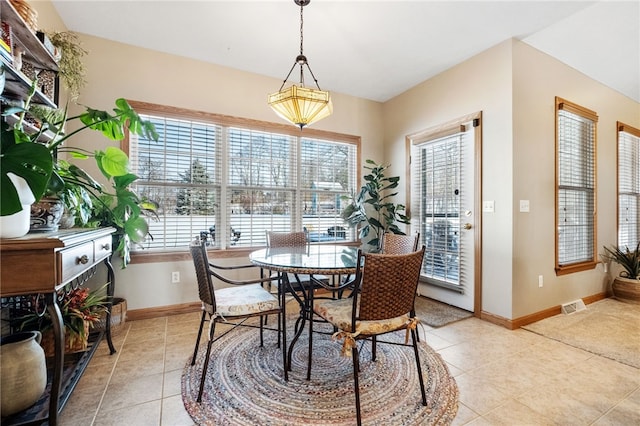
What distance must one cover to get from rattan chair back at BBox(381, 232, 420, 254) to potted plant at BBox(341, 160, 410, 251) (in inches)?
40.8

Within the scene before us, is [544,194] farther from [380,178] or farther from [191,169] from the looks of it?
[191,169]

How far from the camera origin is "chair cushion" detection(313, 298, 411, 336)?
1573 millimetres

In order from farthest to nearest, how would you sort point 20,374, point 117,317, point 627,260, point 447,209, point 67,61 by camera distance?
point 627,260 < point 447,209 < point 117,317 < point 67,61 < point 20,374

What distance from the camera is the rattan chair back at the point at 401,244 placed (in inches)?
93.9

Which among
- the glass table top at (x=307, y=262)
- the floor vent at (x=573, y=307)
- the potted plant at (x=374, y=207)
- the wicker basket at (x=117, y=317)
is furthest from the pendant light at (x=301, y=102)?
the floor vent at (x=573, y=307)

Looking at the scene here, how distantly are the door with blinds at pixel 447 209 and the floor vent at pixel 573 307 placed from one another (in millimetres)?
1062

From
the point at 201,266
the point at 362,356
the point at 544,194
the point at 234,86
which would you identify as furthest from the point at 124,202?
the point at 544,194

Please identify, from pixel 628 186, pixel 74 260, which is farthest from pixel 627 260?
pixel 74 260

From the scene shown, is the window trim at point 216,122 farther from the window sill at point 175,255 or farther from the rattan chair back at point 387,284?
the rattan chair back at point 387,284

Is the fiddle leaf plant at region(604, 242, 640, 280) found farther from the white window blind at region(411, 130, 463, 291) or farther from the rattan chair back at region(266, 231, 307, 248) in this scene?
the rattan chair back at region(266, 231, 307, 248)

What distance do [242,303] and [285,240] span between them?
1.11 metres

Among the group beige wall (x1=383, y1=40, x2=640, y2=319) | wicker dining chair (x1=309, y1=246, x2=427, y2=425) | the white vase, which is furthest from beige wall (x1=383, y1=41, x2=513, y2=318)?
the white vase

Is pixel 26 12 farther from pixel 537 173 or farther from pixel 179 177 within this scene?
pixel 537 173

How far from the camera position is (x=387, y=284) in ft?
4.93
